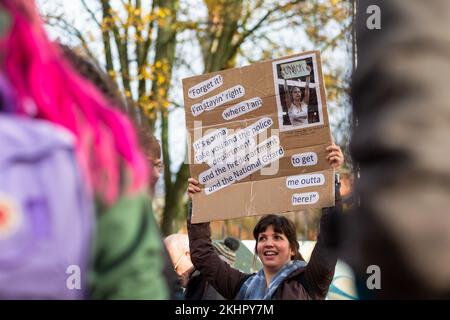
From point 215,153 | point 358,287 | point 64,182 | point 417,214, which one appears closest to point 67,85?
point 64,182

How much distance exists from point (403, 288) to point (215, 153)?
3.45m

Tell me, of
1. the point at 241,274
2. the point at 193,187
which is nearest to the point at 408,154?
the point at 193,187

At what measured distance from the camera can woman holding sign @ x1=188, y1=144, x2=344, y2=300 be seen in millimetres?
4207

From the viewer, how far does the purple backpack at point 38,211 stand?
84cm

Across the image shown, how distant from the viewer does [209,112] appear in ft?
13.2

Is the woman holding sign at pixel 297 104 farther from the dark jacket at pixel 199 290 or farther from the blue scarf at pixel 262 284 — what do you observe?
the dark jacket at pixel 199 290

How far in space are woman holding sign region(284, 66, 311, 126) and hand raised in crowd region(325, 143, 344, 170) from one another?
0.53ft

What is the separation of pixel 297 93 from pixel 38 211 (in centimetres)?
308

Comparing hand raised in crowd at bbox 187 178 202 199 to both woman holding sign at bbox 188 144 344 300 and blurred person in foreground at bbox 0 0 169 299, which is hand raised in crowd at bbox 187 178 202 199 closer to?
woman holding sign at bbox 188 144 344 300

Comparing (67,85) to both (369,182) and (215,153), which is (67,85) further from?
(215,153)

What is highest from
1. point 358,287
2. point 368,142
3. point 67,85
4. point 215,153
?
point 215,153

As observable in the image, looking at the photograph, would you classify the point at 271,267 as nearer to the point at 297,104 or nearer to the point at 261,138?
the point at 261,138

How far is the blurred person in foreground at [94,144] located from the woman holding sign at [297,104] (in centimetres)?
284

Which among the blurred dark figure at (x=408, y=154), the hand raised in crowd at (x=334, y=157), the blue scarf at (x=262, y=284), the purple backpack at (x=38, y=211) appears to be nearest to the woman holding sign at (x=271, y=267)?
the blue scarf at (x=262, y=284)
